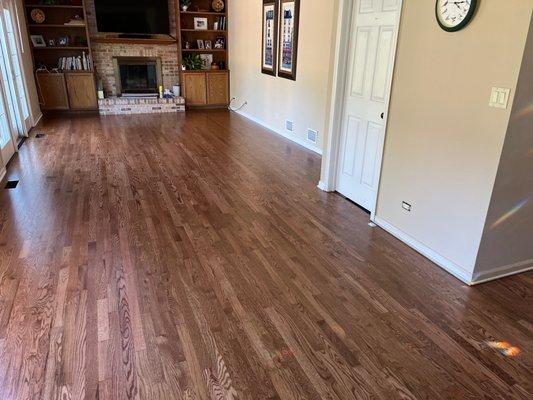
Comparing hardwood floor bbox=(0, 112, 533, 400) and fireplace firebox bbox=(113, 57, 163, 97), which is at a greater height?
fireplace firebox bbox=(113, 57, 163, 97)

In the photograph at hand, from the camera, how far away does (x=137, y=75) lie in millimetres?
8734

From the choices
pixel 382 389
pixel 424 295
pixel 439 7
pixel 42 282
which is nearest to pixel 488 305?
pixel 424 295

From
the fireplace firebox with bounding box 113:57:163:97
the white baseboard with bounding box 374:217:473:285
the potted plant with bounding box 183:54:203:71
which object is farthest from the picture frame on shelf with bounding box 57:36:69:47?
the white baseboard with bounding box 374:217:473:285

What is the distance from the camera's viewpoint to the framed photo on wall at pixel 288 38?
5.98m

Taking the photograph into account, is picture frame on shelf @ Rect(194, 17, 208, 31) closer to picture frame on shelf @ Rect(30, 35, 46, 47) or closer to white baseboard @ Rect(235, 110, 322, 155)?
white baseboard @ Rect(235, 110, 322, 155)

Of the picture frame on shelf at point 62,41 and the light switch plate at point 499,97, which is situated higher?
the picture frame on shelf at point 62,41

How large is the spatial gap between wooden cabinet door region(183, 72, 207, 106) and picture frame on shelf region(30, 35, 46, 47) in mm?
2690

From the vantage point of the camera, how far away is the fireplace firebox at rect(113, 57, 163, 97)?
28.0ft

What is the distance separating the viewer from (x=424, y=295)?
2.67 m

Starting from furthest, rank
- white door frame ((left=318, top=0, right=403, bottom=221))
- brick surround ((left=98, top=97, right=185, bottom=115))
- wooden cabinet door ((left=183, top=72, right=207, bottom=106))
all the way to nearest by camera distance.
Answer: wooden cabinet door ((left=183, top=72, right=207, bottom=106)), brick surround ((left=98, top=97, right=185, bottom=115)), white door frame ((left=318, top=0, right=403, bottom=221))

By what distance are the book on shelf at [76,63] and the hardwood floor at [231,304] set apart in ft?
14.5

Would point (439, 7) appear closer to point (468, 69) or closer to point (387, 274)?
point (468, 69)

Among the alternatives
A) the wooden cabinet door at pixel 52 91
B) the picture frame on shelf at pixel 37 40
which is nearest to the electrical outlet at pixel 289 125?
the wooden cabinet door at pixel 52 91

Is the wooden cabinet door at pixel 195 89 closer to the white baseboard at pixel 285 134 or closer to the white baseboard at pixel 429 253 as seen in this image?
the white baseboard at pixel 285 134
